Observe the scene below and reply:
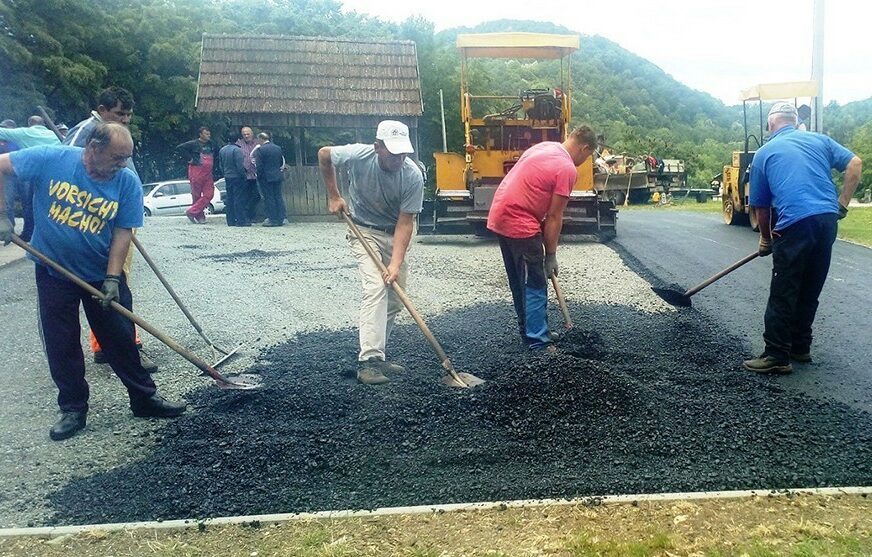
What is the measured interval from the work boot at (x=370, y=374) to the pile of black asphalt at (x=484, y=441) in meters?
0.13

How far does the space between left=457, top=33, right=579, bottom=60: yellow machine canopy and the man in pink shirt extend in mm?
7319

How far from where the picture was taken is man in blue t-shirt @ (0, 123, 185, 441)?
388 centimetres

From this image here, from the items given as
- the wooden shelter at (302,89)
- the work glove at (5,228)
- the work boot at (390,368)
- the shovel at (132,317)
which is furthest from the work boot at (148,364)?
the wooden shelter at (302,89)

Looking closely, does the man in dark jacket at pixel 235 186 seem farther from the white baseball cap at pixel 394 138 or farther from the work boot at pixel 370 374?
the work boot at pixel 370 374

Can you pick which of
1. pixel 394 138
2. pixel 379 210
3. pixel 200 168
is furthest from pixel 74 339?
pixel 200 168

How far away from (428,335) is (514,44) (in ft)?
28.2

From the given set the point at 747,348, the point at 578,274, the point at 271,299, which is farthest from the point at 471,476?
the point at 578,274

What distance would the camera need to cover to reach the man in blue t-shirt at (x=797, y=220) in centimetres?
488

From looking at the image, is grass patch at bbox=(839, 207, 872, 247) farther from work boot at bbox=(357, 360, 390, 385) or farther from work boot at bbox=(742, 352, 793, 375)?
work boot at bbox=(357, 360, 390, 385)

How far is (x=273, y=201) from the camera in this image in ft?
44.9

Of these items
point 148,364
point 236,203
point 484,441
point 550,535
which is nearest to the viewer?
point 550,535

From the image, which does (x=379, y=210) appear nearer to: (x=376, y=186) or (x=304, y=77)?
(x=376, y=186)

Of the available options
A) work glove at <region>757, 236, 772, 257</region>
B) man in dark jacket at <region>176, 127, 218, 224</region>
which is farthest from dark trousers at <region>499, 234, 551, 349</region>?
man in dark jacket at <region>176, 127, 218, 224</region>

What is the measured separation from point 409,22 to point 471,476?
101ft
